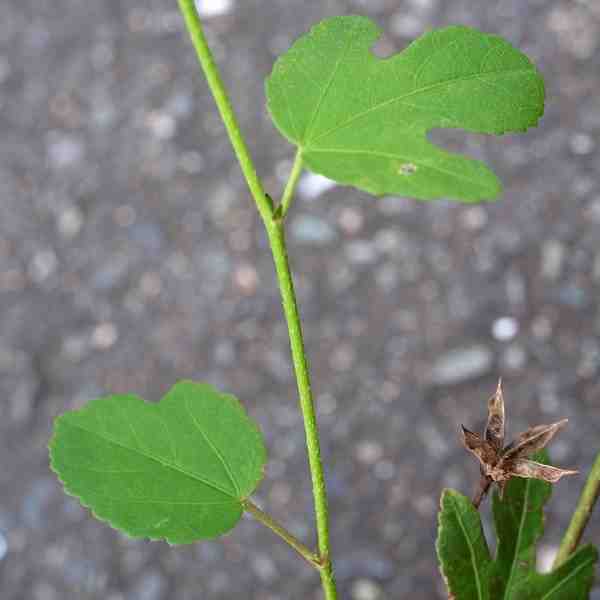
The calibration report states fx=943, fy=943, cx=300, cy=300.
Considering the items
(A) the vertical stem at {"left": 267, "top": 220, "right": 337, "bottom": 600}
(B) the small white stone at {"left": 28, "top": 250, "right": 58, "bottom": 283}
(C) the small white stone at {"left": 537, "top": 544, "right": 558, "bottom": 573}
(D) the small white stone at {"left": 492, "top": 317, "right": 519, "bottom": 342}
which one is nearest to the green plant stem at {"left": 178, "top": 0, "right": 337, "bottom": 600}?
(A) the vertical stem at {"left": 267, "top": 220, "right": 337, "bottom": 600}

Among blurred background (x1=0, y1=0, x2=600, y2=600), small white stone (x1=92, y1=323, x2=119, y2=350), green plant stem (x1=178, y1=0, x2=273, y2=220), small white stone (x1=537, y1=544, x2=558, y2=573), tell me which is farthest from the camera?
small white stone (x1=92, y1=323, x2=119, y2=350)

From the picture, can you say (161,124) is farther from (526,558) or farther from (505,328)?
(526,558)

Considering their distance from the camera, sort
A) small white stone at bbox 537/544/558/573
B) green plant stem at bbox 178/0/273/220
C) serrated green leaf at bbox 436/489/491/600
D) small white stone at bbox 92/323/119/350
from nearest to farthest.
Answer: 1. green plant stem at bbox 178/0/273/220
2. serrated green leaf at bbox 436/489/491/600
3. small white stone at bbox 537/544/558/573
4. small white stone at bbox 92/323/119/350

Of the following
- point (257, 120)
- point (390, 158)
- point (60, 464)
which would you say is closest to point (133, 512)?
point (60, 464)

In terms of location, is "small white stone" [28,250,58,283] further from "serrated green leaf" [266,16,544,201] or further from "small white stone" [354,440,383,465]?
"serrated green leaf" [266,16,544,201]

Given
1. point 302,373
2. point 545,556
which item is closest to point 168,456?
point 302,373

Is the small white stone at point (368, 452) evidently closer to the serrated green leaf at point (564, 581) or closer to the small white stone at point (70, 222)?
the small white stone at point (70, 222)
